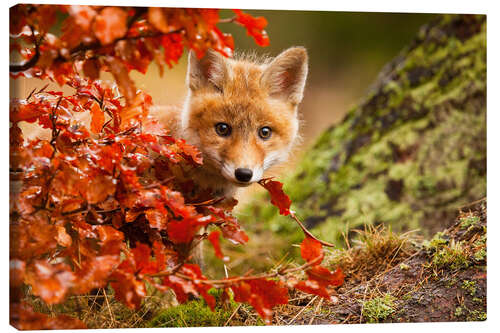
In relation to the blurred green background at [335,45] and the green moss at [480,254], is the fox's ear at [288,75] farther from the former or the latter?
the green moss at [480,254]

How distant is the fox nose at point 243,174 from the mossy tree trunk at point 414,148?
1556mm

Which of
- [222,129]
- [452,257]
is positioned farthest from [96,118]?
[452,257]

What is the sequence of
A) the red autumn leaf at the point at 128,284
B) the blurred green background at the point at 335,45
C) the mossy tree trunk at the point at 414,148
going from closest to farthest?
the red autumn leaf at the point at 128,284 < the mossy tree trunk at the point at 414,148 < the blurred green background at the point at 335,45

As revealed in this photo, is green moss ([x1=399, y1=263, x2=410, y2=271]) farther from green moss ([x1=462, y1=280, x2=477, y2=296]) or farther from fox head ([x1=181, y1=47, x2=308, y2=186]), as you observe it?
fox head ([x1=181, y1=47, x2=308, y2=186])

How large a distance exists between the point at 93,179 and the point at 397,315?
1.34 m

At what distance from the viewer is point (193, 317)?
209 centimetres

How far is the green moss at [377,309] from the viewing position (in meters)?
2.11

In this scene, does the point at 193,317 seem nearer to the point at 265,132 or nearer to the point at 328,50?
the point at 265,132

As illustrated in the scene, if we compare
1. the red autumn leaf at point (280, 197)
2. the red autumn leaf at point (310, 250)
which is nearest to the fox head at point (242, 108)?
the red autumn leaf at point (280, 197)

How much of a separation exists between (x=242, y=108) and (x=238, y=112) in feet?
0.10

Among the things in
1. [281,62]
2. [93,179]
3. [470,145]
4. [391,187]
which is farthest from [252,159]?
[470,145]

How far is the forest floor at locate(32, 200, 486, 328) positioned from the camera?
83.0 inches

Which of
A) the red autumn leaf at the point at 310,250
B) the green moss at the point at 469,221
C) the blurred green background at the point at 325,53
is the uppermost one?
the blurred green background at the point at 325,53

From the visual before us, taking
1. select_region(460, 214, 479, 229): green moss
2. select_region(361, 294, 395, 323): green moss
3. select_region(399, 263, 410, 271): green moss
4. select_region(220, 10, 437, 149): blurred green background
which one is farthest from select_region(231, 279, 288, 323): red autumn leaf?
select_region(220, 10, 437, 149): blurred green background
